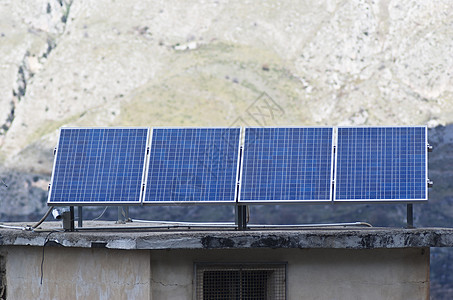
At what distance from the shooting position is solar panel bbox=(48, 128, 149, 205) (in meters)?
11.8

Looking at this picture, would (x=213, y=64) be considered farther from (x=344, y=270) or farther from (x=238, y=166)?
(x=344, y=270)

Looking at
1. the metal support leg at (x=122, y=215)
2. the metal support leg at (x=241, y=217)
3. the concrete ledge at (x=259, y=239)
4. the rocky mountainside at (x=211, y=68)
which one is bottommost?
the concrete ledge at (x=259, y=239)

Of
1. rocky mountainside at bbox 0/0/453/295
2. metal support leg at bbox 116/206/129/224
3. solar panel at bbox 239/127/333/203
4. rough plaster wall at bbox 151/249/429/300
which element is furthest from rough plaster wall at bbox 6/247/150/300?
rocky mountainside at bbox 0/0/453/295

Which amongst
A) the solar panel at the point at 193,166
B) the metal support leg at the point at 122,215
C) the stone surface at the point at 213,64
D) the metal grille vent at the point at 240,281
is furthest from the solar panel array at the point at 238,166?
the stone surface at the point at 213,64

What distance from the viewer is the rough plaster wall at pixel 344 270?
1100cm

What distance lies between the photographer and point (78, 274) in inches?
433

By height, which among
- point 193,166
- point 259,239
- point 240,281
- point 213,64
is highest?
point 213,64

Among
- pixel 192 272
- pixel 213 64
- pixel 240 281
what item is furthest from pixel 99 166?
pixel 213 64

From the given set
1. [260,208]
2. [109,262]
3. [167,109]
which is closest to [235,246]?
[109,262]

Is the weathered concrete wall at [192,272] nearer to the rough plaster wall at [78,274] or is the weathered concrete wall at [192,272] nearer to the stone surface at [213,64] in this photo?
the rough plaster wall at [78,274]

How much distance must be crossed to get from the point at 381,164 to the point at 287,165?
4.43 ft

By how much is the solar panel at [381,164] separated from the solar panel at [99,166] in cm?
292

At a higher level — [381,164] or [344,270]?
[381,164]

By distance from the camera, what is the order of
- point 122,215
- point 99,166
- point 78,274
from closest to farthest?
point 78,274 → point 99,166 → point 122,215
